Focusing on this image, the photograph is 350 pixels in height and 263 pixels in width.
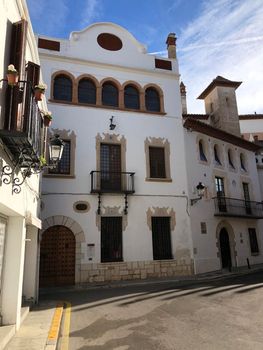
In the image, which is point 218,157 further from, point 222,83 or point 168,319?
point 168,319

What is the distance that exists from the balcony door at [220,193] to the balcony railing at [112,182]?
6088 millimetres

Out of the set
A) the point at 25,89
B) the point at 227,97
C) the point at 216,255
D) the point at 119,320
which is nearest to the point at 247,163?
the point at 227,97

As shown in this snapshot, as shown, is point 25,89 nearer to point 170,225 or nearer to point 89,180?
point 89,180

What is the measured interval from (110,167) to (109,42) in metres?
7.05

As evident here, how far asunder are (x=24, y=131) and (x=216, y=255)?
14562 mm

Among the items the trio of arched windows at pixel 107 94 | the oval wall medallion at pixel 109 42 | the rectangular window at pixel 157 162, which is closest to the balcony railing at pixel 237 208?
the rectangular window at pixel 157 162

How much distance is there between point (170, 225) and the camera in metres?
15.7

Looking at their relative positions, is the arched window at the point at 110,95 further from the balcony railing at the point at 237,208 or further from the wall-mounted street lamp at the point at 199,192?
the balcony railing at the point at 237,208

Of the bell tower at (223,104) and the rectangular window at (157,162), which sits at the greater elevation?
the bell tower at (223,104)

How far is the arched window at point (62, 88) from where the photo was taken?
51.2ft

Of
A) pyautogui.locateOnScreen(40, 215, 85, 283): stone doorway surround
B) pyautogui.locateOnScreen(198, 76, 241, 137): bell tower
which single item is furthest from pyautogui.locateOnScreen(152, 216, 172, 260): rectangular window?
pyautogui.locateOnScreen(198, 76, 241, 137): bell tower

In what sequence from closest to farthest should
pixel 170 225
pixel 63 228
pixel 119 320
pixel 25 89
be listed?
pixel 25 89 < pixel 119 320 < pixel 63 228 < pixel 170 225

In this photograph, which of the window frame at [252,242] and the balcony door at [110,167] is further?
the window frame at [252,242]

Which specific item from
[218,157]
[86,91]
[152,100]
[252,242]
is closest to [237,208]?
[252,242]
